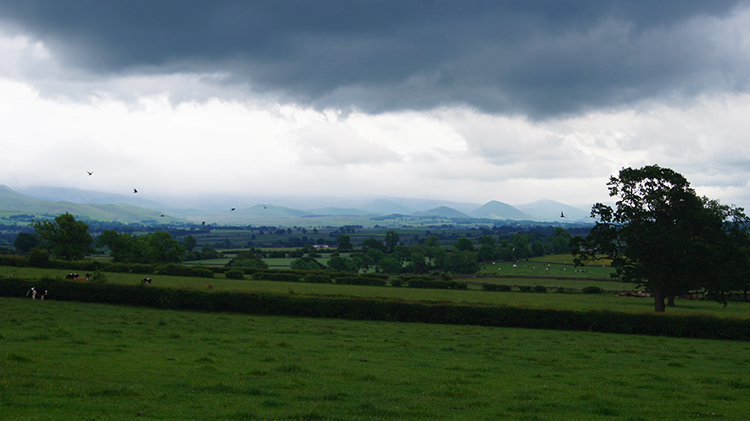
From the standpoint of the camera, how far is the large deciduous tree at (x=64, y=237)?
87.2 metres

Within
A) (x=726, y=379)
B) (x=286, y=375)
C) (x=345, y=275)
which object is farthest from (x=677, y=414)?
(x=345, y=275)

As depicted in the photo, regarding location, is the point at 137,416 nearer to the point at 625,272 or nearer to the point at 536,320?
the point at 536,320

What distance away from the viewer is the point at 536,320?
117 ft

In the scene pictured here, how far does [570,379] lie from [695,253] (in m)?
31.9

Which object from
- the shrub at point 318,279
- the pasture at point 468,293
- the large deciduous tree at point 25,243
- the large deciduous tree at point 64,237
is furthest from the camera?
the large deciduous tree at point 25,243

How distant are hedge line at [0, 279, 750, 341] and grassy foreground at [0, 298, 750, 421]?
3.87 m

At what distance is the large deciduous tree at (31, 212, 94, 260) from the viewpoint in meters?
87.2

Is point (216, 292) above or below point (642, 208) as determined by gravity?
below

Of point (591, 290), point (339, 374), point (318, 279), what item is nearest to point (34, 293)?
point (339, 374)

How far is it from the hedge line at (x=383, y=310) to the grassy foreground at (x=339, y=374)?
387 cm

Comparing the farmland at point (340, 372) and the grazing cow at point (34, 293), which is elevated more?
the farmland at point (340, 372)

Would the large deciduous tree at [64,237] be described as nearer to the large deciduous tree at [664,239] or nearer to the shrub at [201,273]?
the shrub at [201,273]

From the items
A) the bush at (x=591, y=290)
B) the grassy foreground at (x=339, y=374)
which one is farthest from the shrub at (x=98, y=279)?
the bush at (x=591, y=290)

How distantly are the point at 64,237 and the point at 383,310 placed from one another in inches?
3092
